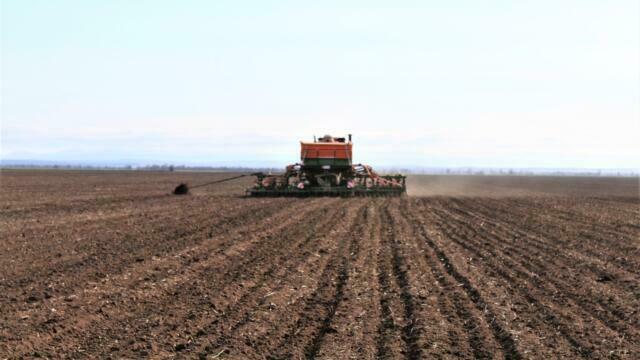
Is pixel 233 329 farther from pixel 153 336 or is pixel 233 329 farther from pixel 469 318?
pixel 469 318

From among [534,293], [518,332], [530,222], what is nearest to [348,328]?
[518,332]

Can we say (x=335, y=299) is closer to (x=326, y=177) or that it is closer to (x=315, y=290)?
(x=315, y=290)

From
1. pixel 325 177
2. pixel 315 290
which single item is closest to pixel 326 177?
pixel 325 177

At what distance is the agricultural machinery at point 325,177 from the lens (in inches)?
1189

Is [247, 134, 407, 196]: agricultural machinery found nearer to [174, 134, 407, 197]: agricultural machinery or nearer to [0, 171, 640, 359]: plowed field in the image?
[174, 134, 407, 197]: agricultural machinery

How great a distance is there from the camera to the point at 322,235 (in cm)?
1506

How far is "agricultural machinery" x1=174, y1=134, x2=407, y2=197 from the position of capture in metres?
30.2

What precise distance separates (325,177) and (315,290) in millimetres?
21515

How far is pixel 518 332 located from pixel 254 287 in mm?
3630

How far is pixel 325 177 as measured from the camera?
30516 mm

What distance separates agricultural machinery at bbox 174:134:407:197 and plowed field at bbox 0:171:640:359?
12.5 meters

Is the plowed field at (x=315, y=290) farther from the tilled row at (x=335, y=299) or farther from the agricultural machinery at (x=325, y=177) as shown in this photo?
the agricultural machinery at (x=325, y=177)

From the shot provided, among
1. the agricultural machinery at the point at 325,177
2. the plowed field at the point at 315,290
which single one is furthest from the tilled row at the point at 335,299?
the agricultural machinery at the point at 325,177

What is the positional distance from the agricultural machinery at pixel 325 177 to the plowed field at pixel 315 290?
1249 centimetres
